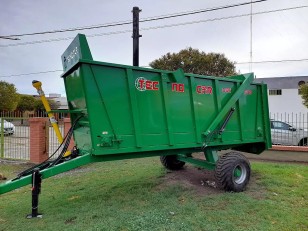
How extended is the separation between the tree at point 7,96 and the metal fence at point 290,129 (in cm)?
3277

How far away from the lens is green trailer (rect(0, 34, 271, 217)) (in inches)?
196

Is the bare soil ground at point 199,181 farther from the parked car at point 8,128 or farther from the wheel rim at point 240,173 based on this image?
the parked car at point 8,128

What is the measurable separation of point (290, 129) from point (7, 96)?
1327 inches

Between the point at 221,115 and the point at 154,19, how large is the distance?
9.89 metres

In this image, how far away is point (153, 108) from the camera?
5.59m

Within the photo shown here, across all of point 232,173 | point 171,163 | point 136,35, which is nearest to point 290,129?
point 171,163

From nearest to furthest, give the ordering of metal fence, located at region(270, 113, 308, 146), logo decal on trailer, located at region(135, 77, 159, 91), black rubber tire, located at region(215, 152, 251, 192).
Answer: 1. logo decal on trailer, located at region(135, 77, 159, 91)
2. black rubber tire, located at region(215, 152, 251, 192)
3. metal fence, located at region(270, 113, 308, 146)

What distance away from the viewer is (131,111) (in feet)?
17.3

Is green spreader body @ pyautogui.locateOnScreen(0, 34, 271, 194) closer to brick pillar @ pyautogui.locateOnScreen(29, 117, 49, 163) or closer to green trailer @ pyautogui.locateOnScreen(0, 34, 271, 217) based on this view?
green trailer @ pyautogui.locateOnScreen(0, 34, 271, 217)

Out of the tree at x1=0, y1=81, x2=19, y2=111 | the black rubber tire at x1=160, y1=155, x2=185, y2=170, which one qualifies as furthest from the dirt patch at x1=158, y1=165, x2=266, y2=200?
the tree at x1=0, y1=81, x2=19, y2=111

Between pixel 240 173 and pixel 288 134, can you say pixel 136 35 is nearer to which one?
pixel 288 134

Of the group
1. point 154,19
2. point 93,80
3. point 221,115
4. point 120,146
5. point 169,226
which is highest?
point 154,19

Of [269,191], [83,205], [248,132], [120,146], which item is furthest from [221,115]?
[83,205]

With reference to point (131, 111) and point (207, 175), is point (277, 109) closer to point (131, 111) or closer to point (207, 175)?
point (207, 175)
